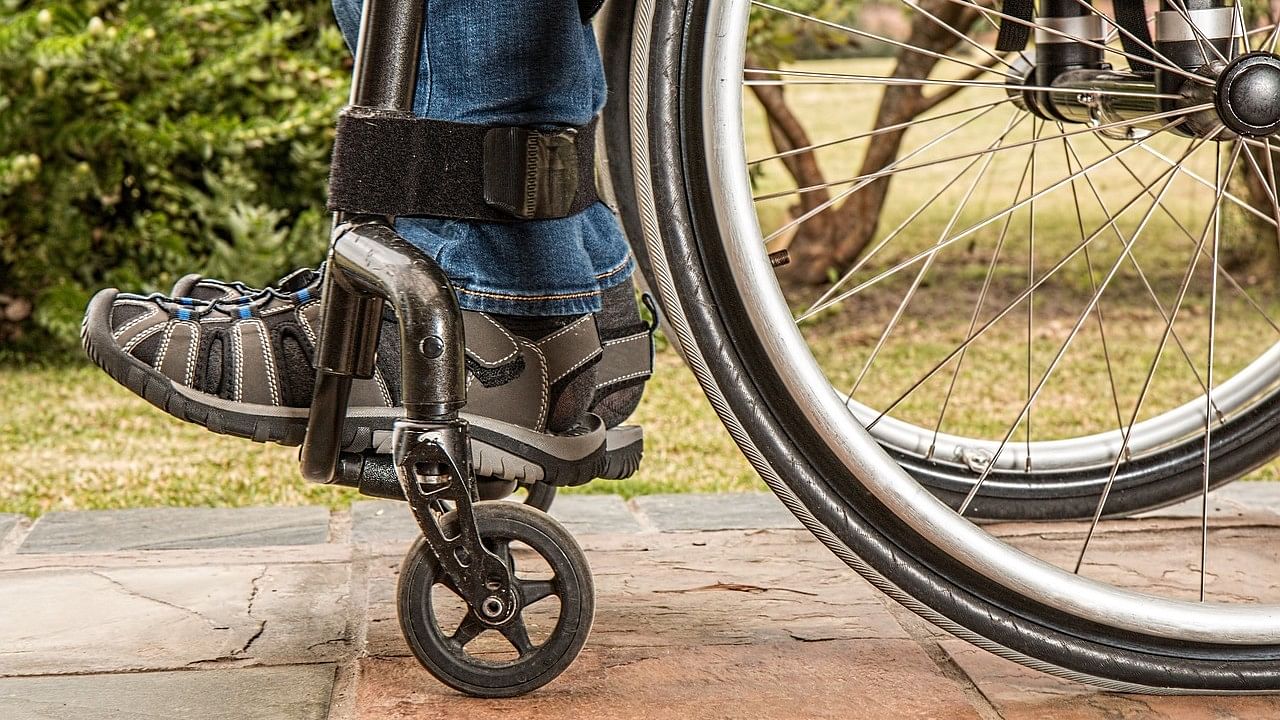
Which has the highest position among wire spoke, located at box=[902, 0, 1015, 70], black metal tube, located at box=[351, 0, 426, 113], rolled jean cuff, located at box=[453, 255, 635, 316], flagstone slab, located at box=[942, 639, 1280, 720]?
wire spoke, located at box=[902, 0, 1015, 70]

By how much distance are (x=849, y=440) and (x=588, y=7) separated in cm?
41

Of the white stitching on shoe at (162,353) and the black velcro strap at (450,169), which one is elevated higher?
the black velcro strap at (450,169)

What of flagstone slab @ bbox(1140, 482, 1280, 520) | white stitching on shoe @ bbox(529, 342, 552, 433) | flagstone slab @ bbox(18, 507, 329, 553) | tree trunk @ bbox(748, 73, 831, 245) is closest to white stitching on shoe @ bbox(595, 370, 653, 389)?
white stitching on shoe @ bbox(529, 342, 552, 433)

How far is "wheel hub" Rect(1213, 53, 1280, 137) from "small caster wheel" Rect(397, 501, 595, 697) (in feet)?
1.93

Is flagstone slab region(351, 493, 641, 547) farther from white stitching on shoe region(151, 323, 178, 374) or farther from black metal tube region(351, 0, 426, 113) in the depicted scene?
black metal tube region(351, 0, 426, 113)

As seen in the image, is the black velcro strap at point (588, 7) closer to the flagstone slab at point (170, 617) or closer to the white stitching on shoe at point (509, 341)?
the white stitching on shoe at point (509, 341)

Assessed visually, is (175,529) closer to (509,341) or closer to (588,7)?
(509,341)

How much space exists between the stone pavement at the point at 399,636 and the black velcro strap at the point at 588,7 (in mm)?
522

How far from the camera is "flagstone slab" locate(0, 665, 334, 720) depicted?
3.31 ft

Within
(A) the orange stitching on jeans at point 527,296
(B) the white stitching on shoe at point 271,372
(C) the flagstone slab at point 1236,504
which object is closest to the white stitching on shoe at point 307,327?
(B) the white stitching on shoe at point 271,372

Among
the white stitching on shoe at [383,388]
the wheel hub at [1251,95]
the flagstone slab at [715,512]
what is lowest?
the flagstone slab at [715,512]

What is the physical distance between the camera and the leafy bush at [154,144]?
2.58 m

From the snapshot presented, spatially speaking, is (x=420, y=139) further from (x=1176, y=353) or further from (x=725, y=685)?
(x=1176, y=353)

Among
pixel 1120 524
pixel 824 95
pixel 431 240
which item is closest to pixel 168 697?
pixel 431 240
